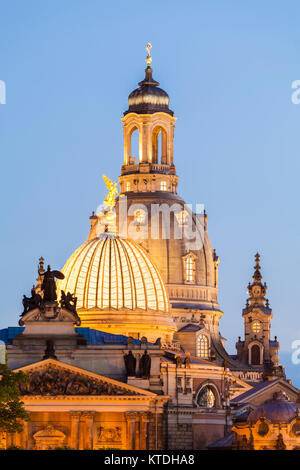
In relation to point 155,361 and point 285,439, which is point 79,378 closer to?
point 155,361

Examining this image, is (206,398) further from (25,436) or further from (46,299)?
(25,436)

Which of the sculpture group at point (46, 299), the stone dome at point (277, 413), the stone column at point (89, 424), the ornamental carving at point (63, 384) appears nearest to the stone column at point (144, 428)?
the ornamental carving at point (63, 384)

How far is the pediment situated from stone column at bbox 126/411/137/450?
5.22 feet

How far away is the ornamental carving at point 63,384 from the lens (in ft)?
604

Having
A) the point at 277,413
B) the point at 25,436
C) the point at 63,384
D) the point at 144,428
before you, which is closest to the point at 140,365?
the point at 144,428

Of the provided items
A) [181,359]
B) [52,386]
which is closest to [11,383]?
[52,386]

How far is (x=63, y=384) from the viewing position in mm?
184250

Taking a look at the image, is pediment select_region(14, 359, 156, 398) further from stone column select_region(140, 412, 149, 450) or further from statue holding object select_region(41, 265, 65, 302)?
statue holding object select_region(41, 265, 65, 302)

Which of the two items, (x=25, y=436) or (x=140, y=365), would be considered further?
(x=140, y=365)

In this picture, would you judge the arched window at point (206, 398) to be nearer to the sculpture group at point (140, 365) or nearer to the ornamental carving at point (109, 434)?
the sculpture group at point (140, 365)

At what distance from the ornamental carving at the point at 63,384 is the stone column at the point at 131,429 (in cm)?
206

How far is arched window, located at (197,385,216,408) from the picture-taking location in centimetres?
19538

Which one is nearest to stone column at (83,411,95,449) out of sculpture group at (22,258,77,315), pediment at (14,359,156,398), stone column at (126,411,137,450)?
pediment at (14,359,156,398)

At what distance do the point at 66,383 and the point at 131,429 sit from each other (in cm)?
603
